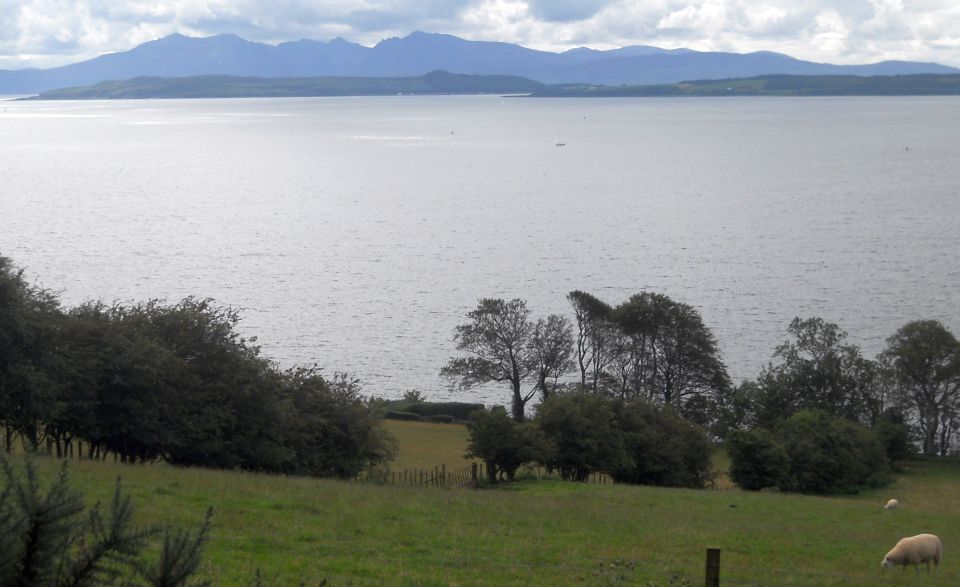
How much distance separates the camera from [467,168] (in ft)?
579

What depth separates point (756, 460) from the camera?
1544 inches

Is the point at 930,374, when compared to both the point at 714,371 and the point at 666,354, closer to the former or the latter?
the point at 714,371

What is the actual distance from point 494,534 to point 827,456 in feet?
84.8

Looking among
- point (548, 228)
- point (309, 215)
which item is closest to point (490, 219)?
point (548, 228)

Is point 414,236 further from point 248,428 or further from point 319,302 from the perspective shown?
point 248,428

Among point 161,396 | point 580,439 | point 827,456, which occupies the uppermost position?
point 161,396

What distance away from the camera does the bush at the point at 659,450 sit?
38.7m

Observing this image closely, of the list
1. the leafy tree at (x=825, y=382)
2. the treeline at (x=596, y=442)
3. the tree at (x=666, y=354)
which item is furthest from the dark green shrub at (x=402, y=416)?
the leafy tree at (x=825, y=382)

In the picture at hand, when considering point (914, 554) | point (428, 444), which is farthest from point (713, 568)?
point (428, 444)

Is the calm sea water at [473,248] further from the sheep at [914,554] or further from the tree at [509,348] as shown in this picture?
the sheep at [914,554]

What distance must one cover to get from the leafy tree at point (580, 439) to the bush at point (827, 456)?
771 centimetres

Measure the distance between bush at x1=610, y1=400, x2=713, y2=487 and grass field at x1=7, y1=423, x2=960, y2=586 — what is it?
9.64 metres

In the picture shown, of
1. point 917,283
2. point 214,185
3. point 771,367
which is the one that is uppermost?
point 214,185

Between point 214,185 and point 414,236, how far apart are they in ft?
221
